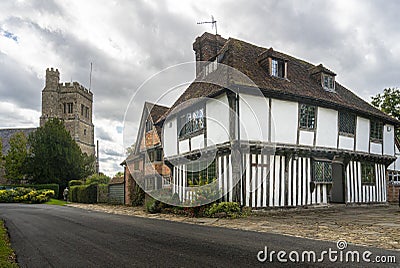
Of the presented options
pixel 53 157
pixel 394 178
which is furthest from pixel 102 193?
pixel 394 178

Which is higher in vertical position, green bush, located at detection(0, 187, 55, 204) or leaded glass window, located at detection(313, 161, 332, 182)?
leaded glass window, located at detection(313, 161, 332, 182)

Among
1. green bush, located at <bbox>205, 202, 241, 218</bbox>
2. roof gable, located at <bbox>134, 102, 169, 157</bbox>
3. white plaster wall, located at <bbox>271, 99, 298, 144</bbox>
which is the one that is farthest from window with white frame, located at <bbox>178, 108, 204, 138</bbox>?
roof gable, located at <bbox>134, 102, 169, 157</bbox>

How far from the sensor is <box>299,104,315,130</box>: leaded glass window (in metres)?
14.2

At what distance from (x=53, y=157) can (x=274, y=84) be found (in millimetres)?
28182

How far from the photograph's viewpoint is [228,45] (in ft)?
48.0

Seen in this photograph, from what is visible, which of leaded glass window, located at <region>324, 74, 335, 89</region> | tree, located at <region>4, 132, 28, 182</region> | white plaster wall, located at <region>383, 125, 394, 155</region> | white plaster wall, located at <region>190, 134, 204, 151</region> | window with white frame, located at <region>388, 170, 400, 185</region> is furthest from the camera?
tree, located at <region>4, 132, 28, 182</region>

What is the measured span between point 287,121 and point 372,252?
8946mm

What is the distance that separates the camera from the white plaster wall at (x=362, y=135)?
16.4 m

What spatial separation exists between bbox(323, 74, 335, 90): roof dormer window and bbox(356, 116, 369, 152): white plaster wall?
2.01 m

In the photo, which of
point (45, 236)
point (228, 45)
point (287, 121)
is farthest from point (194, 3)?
point (45, 236)

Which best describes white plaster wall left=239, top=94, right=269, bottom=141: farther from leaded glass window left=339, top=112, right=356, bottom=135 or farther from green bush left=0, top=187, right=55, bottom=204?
green bush left=0, top=187, right=55, bottom=204

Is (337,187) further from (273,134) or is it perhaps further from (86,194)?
(86,194)

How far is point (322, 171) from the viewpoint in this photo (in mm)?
14719

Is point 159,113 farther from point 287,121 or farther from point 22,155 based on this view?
point 22,155
